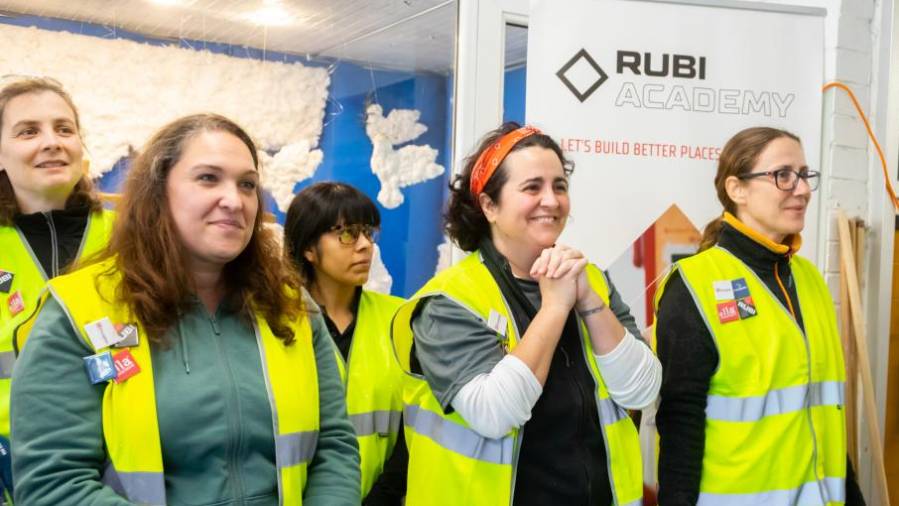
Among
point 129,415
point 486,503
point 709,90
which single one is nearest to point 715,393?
point 486,503

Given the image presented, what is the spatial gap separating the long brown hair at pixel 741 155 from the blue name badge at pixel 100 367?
1.69 meters

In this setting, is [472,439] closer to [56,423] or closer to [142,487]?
[142,487]

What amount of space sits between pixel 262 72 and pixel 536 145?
49.7 inches

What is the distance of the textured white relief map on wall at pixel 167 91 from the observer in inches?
97.0

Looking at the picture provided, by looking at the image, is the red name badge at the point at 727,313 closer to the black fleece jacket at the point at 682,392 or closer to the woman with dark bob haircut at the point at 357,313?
the black fleece jacket at the point at 682,392

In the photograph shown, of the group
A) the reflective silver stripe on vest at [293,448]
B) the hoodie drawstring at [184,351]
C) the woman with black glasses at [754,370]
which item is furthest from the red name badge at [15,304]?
the woman with black glasses at [754,370]

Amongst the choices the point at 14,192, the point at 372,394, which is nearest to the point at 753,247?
the point at 372,394

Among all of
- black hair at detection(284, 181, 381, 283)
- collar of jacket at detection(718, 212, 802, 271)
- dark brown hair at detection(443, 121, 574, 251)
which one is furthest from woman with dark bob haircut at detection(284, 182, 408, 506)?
collar of jacket at detection(718, 212, 802, 271)

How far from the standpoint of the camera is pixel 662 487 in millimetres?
2047

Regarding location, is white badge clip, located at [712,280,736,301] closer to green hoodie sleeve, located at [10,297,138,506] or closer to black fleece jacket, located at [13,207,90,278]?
green hoodie sleeve, located at [10,297,138,506]

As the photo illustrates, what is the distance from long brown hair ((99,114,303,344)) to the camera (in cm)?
141

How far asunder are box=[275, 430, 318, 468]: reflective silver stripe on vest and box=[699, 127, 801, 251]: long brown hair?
139cm

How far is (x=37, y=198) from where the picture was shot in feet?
6.85

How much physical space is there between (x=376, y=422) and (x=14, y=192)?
1161mm
